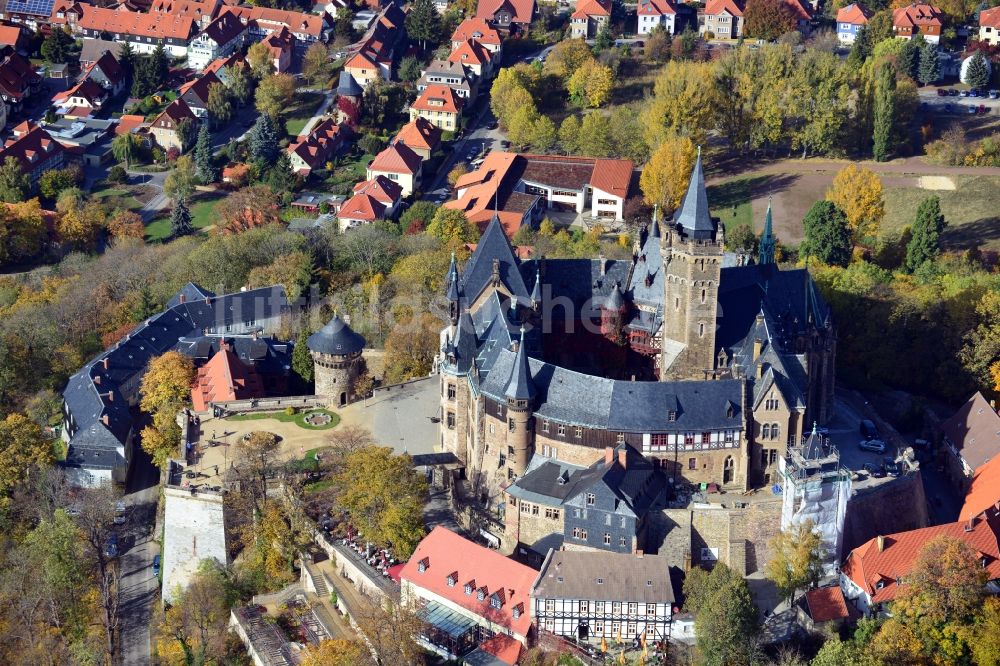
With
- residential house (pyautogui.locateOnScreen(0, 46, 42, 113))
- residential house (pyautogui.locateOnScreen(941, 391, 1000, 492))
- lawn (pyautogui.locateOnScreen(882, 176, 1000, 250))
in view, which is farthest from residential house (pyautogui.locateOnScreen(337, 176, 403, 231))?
residential house (pyautogui.locateOnScreen(941, 391, 1000, 492))

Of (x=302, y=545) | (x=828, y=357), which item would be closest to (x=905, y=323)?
(x=828, y=357)

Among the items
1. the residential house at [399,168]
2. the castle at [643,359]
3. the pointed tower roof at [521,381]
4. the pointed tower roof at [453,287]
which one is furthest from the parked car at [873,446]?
the residential house at [399,168]

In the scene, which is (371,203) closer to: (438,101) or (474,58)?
(438,101)

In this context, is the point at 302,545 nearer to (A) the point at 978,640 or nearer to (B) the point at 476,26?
(A) the point at 978,640

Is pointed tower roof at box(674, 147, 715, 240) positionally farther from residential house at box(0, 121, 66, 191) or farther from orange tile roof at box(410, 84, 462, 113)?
residential house at box(0, 121, 66, 191)

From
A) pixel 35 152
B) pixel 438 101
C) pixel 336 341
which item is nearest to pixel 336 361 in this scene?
pixel 336 341

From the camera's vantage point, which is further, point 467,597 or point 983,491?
point 983,491
